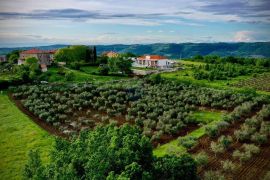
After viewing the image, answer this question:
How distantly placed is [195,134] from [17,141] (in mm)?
15682

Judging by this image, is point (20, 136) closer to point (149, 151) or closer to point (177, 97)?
point (149, 151)

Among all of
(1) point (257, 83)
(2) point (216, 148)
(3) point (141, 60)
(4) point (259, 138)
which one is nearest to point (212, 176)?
(2) point (216, 148)

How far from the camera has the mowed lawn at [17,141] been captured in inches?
890

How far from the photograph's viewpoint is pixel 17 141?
2767 cm

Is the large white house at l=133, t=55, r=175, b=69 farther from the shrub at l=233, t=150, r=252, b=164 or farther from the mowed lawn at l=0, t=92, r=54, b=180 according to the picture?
the shrub at l=233, t=150, r=252, b=164

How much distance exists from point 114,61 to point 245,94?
93.1 ft

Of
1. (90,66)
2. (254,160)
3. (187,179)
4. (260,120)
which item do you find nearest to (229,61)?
(90,66)

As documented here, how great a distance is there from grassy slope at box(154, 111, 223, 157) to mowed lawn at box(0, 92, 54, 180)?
875 centimetres

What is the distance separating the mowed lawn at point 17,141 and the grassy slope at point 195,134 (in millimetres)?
8745

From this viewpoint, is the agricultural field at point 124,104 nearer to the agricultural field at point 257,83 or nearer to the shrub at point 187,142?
the shrub at point 187,142

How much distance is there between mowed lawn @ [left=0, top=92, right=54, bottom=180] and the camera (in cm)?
2261

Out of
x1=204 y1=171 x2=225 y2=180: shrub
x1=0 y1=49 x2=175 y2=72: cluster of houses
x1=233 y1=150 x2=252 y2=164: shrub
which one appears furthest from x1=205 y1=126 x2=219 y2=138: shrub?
x1=0 y1=49 x2=175 y2=72: cluster of houses

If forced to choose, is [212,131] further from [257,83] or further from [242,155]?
[257,83]

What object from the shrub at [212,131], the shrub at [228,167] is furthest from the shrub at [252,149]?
the shrub at [212,131]
